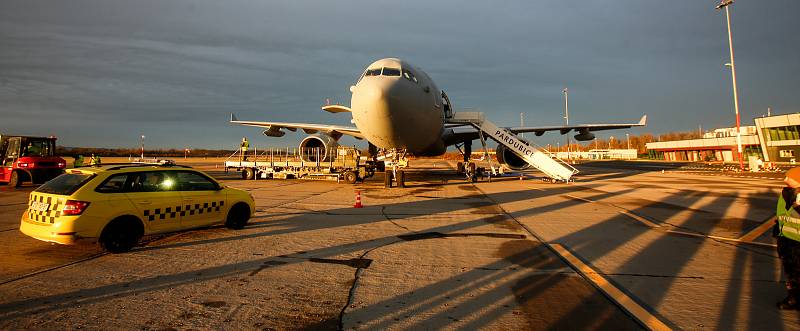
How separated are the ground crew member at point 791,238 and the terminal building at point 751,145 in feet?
169

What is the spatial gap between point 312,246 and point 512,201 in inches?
315

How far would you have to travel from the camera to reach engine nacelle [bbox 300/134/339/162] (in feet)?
67.5

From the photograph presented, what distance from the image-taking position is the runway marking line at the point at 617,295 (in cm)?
326

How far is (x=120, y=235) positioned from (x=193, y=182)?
148 cm

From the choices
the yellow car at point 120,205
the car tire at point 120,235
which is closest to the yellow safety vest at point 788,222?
the yellow car at point 120,205

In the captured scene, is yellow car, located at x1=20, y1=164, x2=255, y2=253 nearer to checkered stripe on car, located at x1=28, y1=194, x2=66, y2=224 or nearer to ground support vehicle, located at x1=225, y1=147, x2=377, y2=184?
checkered stripe on car, located at x1=28, y1=194, x2=66, y2=224

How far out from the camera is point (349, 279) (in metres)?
4.42

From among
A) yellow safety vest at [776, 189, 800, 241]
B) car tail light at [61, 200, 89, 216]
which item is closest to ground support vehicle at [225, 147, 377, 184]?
car tail light at [61, 200, 89, 216]

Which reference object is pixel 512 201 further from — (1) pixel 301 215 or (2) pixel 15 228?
(2) pixel 15 228

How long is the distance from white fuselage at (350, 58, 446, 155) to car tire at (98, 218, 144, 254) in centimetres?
739

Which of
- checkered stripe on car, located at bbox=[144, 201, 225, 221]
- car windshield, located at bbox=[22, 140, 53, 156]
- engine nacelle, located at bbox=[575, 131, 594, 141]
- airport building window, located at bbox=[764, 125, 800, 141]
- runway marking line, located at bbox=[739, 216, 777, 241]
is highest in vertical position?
airport building window, located at bbox=[764, 125, 800, 141]

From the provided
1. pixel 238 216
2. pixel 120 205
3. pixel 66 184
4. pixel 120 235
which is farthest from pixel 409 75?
pixel 66 184

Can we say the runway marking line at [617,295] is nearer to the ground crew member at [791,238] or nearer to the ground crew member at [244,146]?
the ground crew member at [791,238]

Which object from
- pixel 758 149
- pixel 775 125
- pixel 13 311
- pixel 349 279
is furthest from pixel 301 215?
pixel 758 149
